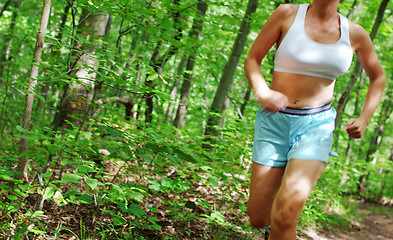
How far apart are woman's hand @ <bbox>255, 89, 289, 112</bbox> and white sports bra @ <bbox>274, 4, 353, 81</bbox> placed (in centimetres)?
24

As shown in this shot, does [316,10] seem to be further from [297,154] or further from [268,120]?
[297,154]

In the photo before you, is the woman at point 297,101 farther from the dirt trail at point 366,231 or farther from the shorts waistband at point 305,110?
the dirt trail at point 366,231

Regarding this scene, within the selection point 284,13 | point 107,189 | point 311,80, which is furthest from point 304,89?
point 107,189

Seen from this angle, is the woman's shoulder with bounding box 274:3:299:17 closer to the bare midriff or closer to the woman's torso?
the woman's torso

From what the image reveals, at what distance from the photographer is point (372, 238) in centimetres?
809

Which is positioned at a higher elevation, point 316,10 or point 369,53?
point 316,10

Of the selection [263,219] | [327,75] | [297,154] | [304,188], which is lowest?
[263,219]

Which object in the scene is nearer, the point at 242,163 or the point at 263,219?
the point at 263,219

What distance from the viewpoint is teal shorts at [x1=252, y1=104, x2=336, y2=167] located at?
78.3 inches

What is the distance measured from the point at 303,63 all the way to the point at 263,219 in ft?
3.55

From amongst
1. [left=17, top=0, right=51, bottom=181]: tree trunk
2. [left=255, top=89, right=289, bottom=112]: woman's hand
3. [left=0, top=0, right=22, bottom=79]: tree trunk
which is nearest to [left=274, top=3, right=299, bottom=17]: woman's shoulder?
[left=255, top=89, right=289, bottom=112]: woman's hand

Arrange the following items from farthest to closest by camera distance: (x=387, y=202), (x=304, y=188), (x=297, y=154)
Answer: (x=387, y=202) → (x=297, y=154) → (x=304, y=188)

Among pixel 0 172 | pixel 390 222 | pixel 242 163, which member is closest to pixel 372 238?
Answer: pixel 390 222

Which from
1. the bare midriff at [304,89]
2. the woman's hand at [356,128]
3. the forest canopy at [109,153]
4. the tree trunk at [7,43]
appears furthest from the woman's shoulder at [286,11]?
the tree trunk at [7,43]
